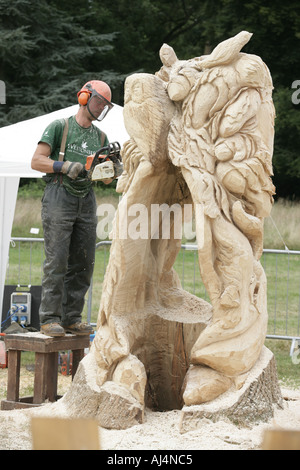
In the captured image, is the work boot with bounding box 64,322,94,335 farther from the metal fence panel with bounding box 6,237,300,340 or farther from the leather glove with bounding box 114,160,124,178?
the metal fence panel with bounding box 6,237,300,340

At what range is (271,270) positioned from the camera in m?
11.7

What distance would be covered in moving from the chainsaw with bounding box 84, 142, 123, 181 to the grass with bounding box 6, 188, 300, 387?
235 centimetres

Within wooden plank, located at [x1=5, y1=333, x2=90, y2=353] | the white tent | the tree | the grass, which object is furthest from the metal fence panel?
the tree

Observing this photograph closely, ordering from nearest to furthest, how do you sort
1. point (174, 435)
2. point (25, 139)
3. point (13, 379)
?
point (174, 435) → point (13, 379) → point (25, 139)

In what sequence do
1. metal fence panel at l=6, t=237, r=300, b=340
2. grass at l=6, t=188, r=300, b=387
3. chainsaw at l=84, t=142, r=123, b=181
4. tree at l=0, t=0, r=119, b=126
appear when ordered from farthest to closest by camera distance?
tree at l=0, t=0, r=119, b=126 → metal fence panel at l=6, t=237, r=300, b=340 → grass at l=6, t=188, r=300, b=387 → chainsaw at l=84, t=142, r=123, b=181

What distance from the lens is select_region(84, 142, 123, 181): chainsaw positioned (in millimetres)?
4801

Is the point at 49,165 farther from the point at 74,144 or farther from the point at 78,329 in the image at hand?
the point at 78,329

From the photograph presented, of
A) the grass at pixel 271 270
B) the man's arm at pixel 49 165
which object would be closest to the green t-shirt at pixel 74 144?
the man's arm at pixel 49 165

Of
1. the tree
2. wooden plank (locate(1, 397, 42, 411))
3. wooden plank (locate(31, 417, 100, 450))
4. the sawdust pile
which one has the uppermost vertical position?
the tree

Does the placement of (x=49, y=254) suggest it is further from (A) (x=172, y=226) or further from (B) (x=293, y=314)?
(B) (x=293, y=314)

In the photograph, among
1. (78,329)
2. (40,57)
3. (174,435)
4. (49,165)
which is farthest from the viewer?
(40,57)

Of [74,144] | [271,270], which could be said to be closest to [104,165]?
[74,144]

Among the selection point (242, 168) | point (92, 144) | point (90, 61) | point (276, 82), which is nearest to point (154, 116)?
point (242, 168)

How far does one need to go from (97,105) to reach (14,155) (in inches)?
101
